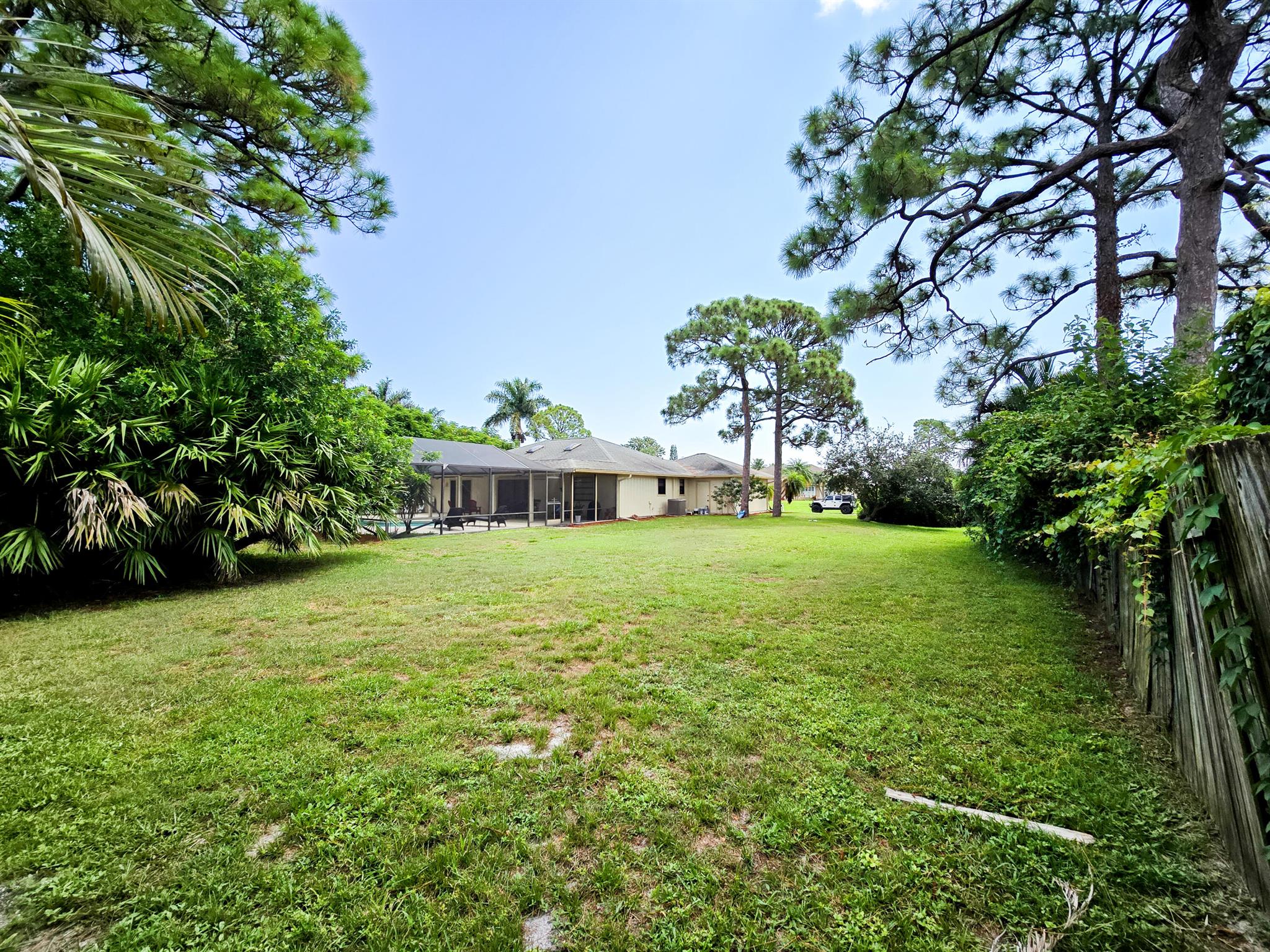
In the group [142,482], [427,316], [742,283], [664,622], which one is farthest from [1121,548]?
[427,316]

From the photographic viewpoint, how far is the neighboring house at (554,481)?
50.4 feet

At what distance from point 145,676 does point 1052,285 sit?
1267 centimetres

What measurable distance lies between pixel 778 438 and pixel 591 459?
8.68 meters

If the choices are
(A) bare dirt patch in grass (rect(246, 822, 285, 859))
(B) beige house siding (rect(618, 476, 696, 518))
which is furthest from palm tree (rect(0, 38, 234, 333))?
(B) beige house siding (rect(618, 476, 696, 518))

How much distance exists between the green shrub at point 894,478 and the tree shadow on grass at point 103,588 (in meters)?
17.6

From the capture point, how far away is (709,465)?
90.7 feet

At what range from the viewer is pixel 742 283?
1945cm

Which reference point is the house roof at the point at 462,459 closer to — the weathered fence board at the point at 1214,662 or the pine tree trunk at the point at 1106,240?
the weathered fence board at the point at 1214,662

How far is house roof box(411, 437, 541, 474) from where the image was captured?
13117mm

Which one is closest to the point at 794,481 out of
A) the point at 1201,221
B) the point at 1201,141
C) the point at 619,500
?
the point at 619,500

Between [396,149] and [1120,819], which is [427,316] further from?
[1120,819]

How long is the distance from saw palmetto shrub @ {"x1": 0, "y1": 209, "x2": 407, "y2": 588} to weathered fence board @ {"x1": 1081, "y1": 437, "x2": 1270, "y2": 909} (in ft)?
25.8

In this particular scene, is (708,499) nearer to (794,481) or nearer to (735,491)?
(735,491)

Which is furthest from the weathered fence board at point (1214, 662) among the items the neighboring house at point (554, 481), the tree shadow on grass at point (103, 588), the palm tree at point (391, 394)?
the palm tree at point (391, 394)
